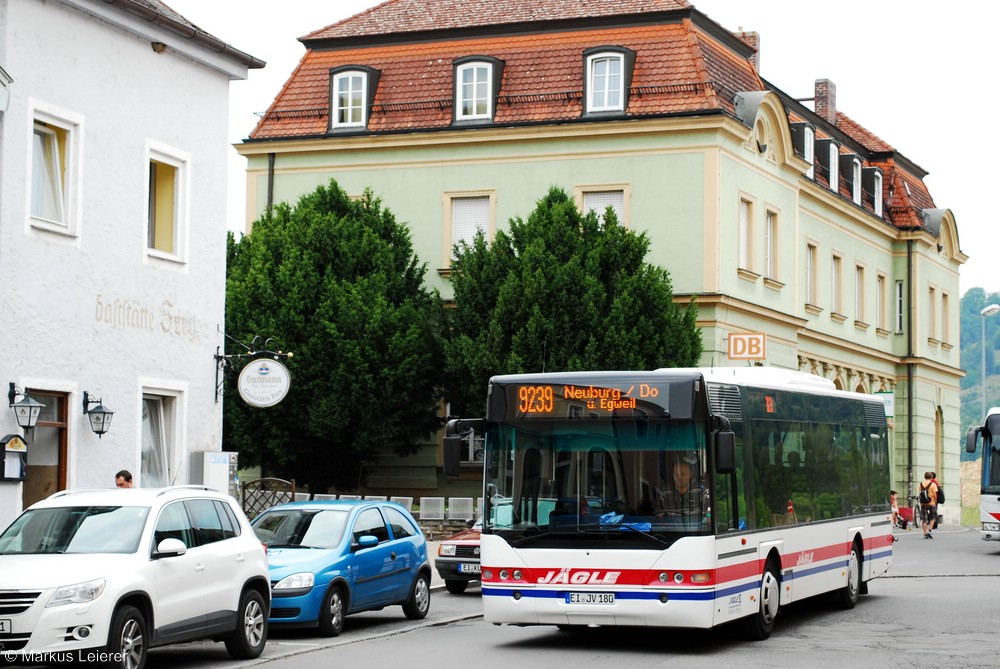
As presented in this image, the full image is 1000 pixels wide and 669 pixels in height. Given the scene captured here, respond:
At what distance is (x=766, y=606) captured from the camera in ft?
58.7

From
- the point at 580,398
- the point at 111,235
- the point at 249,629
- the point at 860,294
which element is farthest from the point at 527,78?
the point at 249,629

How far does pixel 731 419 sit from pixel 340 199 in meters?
22.2

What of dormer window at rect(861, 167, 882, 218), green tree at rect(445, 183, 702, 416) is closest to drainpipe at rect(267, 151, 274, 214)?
green tree at rect(445, 183, 702, 416)

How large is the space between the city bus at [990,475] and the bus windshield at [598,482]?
20.8 meters

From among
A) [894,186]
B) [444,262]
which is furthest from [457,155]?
[894,186]

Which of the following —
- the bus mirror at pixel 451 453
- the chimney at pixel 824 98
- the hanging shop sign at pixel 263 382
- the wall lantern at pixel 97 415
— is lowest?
the bus mirror at pixel 451 453

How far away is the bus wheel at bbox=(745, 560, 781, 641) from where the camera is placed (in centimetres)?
1762

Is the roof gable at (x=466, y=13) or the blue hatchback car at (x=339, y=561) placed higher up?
the roof gable at (x=466, y=13)

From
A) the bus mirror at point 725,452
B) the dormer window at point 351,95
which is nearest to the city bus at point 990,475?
the dormer window at point 351,95

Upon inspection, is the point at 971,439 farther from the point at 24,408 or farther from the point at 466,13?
the point at 24,408

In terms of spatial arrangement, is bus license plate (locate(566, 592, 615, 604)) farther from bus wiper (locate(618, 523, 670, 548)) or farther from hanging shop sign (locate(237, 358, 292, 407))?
hanging shop sign (locate(237, 358, 292, 407))

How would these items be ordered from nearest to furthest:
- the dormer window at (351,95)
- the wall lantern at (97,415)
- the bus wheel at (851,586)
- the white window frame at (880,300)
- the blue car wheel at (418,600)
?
the blue car wheel at (418,600)
the wall lantern at (97,415)
the bus wheel at (851,586)
the dormer window at (351,95)
the white window frame at (880,300)

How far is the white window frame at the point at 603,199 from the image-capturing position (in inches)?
1591

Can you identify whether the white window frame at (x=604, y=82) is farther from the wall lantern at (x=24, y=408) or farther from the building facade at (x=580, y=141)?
the wall lantern at (x=24, y=408)
